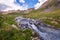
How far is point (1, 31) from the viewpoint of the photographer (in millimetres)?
15031

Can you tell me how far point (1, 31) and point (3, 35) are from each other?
0.50 metres

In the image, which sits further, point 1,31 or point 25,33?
point 25,33

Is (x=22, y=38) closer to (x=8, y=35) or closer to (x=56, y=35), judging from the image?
(x=8, y=35)

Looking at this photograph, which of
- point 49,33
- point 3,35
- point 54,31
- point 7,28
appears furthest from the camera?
point 54,31

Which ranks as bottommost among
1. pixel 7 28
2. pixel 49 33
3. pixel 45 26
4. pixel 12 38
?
pixel 12 38

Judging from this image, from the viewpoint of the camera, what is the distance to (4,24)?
1662cm

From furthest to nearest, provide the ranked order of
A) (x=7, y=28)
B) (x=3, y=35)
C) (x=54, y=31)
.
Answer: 1. (x=54, y=31)
2. (x=7, y=28)
3. (x=3, y=35)

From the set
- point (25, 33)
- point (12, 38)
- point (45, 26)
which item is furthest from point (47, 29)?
point (12, 38)

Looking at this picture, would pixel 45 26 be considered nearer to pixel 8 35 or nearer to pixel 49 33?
pixel 49 33

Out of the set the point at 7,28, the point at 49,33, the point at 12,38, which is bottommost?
the point at 12,38

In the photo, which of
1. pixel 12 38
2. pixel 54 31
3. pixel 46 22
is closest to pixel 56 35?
pixel 54 31

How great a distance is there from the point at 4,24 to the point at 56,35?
35.3ft

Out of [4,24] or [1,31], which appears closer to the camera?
[1,31]

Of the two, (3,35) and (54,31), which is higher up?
(54,31)
